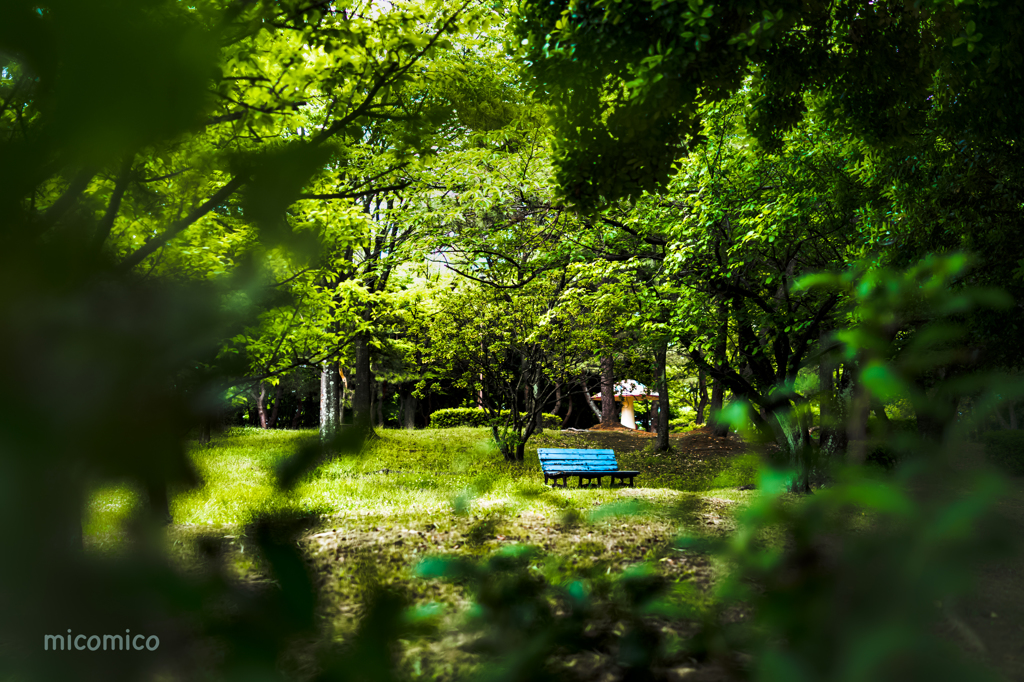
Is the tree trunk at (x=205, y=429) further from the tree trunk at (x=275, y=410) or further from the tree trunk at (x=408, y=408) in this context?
the tree trunk at (x=275, y=410)

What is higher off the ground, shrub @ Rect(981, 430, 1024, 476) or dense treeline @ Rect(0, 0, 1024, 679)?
dense treeline @ Rect(0, 0, 1024, 679)

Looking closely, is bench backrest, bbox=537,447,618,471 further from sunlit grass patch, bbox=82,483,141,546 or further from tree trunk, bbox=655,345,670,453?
sunlit grass patch, bbox=82,483,141,546

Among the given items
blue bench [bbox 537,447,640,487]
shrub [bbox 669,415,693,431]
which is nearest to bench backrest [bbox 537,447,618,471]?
blue bench [bbox 537,447,640,487]

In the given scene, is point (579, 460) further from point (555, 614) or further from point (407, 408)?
point (407, 408)

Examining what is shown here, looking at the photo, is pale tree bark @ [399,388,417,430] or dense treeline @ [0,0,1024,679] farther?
pale tree bark @ [399,388,417,430]

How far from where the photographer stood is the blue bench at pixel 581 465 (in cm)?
959

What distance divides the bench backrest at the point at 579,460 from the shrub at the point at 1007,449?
979 cm

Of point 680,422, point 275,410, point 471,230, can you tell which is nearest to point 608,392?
point 680,422

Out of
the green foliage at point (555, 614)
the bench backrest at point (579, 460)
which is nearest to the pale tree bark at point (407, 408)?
the bench backrest at point (579, 460)

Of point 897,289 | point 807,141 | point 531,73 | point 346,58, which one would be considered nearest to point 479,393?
point 807,141

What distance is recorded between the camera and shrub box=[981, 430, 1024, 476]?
13.4 meters

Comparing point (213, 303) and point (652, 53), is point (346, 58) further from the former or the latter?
point (213, 303)

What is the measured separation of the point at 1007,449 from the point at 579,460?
1223cm

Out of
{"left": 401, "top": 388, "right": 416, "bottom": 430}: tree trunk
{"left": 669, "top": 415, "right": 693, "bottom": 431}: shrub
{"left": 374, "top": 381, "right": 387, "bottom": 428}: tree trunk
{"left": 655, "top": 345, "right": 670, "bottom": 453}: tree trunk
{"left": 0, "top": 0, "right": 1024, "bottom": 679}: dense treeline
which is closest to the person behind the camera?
{"left": 0, "top": 0, "right": 1024, "bottom": 679}: dense treeline
